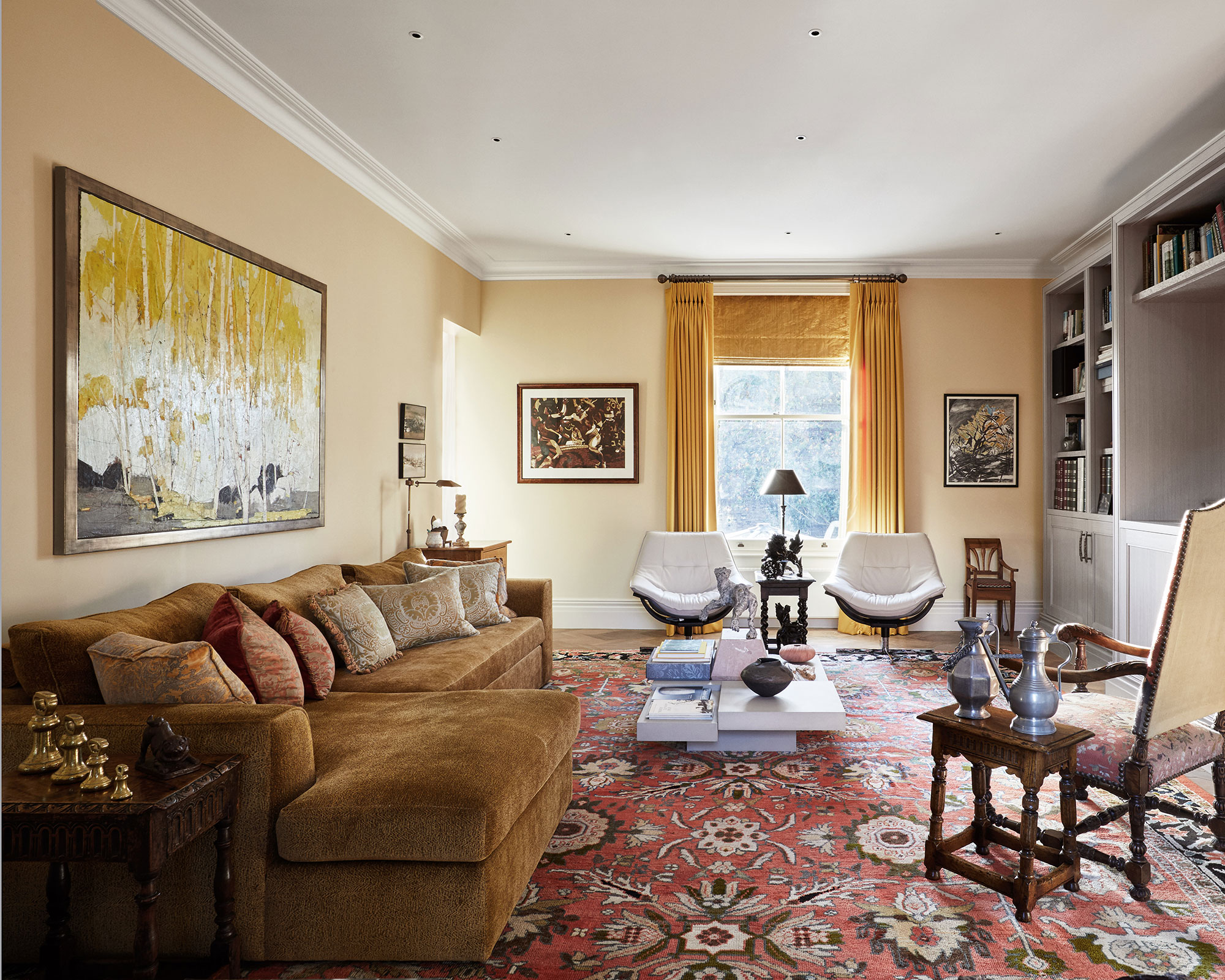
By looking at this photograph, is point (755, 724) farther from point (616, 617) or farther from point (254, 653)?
point (616, 617)

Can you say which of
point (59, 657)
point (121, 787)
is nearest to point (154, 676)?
point (59, 657)

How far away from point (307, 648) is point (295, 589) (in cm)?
59

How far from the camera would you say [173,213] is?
321 centimetres

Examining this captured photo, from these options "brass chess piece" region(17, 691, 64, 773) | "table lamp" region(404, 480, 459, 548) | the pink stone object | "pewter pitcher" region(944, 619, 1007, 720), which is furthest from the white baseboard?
"brass chess piece" region(17, 691, 64, 773)

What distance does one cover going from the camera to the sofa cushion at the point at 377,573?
169 inches

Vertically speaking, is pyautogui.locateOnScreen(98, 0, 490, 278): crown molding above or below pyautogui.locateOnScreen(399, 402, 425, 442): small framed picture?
above

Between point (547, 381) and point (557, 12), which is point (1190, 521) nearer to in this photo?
point (557, 12)

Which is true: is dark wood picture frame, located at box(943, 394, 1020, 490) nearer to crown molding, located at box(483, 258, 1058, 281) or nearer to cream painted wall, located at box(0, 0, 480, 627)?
crown molding, located at box(483, 258, 1058, 281)

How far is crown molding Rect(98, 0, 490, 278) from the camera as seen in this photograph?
121 inches

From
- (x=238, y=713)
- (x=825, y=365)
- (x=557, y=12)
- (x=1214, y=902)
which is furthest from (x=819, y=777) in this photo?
(x=825, y=365)

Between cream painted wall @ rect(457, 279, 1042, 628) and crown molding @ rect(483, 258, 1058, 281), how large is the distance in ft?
0.24

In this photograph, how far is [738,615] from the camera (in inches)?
184

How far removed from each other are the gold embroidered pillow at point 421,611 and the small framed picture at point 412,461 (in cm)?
143

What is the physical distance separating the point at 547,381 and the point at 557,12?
3.98 metres
